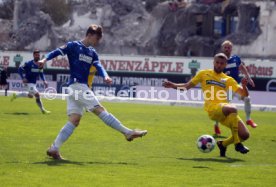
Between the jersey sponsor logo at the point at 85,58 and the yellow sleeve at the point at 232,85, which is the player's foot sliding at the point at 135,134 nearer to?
the jersey sponsor logo at the point at 85,58

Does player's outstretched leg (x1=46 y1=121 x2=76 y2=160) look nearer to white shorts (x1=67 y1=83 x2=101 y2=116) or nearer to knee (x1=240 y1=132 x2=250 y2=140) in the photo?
white shorts (x1=67 y1=83 x2=101 y2=116)

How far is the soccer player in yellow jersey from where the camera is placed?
14.3 meters

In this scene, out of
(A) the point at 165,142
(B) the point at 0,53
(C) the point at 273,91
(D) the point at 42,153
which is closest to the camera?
(D) the point at 42,153

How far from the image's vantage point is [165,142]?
17.0 metres

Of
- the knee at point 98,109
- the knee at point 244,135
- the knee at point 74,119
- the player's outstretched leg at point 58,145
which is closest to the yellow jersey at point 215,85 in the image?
the knee at point 244,135

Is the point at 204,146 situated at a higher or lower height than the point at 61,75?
higher

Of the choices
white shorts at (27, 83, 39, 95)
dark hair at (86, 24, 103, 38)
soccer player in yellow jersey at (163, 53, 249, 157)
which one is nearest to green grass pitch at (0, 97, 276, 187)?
soccer player in yellow jersey at (163, 53, 249, 157)

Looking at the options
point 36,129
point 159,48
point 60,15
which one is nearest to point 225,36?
point 159,48

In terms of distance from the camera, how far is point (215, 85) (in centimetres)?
1460

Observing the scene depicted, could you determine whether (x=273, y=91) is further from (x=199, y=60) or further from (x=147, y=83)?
(x=147, y=83)

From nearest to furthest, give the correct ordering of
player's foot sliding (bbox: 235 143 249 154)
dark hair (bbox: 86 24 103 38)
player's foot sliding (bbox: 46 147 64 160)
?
1. player's foot sliding (bbox: 46 147 64 160)
2. dark hair (bbox: 86 24 103 38)
3. player's foot sliding (bbox: 235 143 249 154)

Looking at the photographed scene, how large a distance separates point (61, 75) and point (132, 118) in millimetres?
22183

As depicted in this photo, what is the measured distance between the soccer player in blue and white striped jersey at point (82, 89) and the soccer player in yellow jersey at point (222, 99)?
5.09 feet

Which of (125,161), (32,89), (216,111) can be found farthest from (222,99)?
(32,89)
